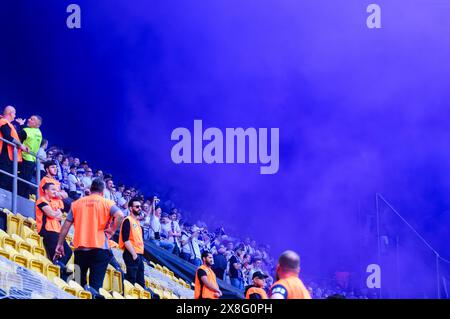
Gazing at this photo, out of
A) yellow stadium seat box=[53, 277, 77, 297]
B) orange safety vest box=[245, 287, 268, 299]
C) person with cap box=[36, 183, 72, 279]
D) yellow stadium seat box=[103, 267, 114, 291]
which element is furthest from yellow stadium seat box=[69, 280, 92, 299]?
orange safety vest box=[245, 287, 268, 299]

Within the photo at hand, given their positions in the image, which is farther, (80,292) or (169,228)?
(169,228)

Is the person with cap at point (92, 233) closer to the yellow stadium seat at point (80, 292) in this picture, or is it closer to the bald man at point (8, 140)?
the yellow stadium seat at point (80, 292)

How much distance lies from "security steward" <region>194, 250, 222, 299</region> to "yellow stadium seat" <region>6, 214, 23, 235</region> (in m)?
1.54

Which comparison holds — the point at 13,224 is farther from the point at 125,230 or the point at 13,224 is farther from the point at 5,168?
the point at 125,230

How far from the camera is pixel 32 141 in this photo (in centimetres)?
811

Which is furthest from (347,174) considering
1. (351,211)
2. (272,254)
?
(272,254)

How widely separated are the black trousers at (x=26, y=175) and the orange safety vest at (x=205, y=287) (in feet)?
5.25

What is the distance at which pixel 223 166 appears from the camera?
8062 mm

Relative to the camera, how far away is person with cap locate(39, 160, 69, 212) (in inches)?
315

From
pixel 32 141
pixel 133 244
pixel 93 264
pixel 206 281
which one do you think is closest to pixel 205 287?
pixel 206 281

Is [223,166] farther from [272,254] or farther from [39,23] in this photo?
[39,23]

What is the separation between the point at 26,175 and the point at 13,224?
0.48 m

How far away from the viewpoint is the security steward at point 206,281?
7848 mm

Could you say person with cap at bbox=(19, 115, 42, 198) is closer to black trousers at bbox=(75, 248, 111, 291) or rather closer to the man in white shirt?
the man in white shirt
